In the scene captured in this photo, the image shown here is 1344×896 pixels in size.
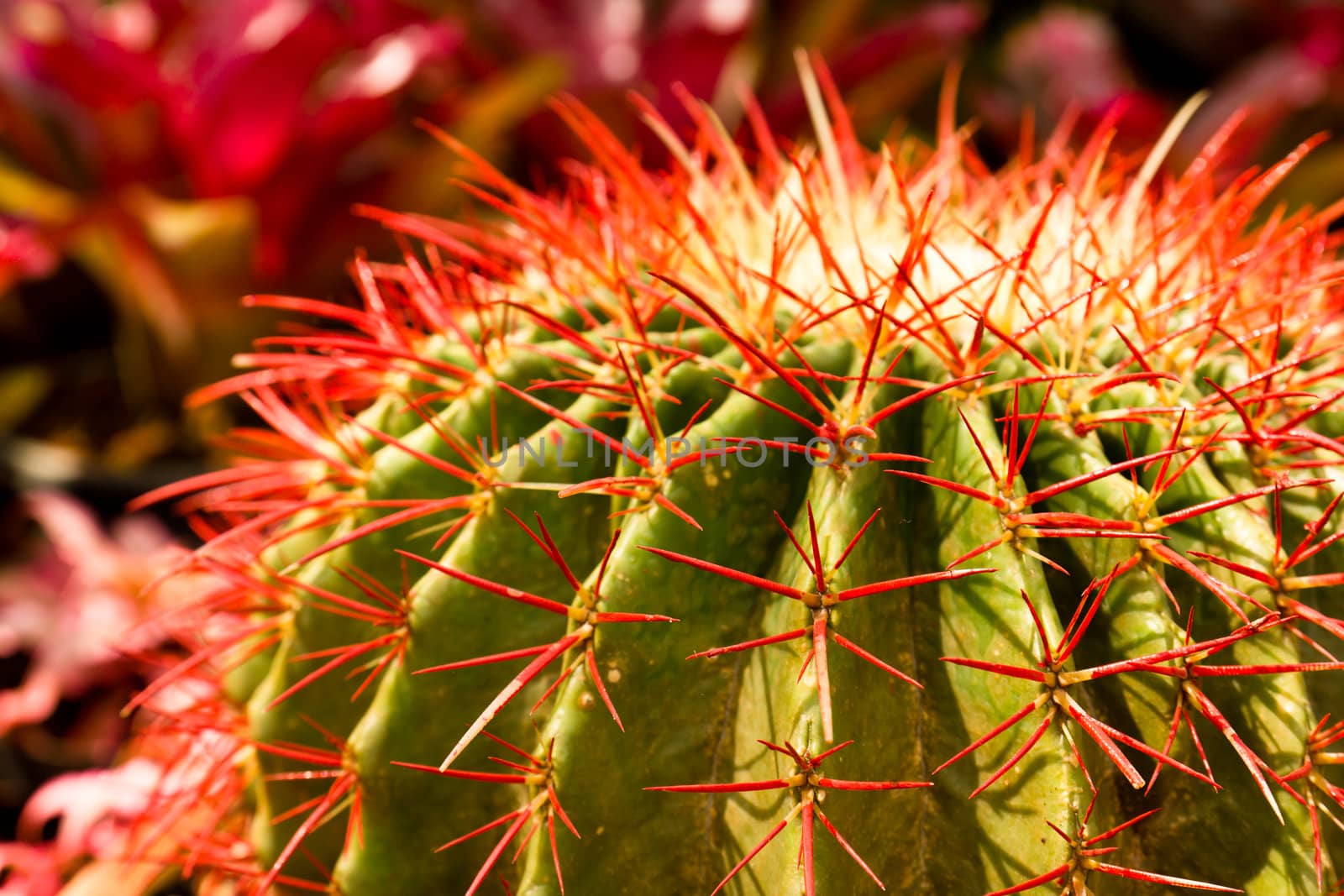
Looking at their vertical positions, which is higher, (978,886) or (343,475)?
(343,475)

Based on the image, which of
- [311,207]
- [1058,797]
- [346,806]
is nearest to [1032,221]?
[1058,797]

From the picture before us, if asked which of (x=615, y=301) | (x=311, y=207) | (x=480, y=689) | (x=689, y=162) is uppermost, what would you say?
(x=311, y=207)

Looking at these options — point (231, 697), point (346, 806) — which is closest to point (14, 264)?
point (231, 697)

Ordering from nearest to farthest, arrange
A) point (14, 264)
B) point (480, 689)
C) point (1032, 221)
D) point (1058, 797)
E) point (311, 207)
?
1. point (1058, 797)
2. point (480, 689)
3. point (1032, 221)
4. point (14, 264)
5. point (311, 207)

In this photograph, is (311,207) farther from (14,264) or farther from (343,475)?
(343,475)

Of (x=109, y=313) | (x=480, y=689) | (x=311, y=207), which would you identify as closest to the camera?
(x=480, y=689)

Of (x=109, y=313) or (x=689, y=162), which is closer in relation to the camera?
(x=689, y=162)

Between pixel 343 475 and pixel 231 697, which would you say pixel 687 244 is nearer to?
pixel 343 475
